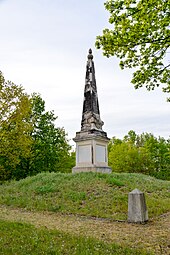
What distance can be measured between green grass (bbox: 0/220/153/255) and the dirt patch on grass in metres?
0.44

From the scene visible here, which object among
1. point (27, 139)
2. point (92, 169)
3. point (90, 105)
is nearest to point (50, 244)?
point (92, 169)

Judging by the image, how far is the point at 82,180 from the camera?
12328 millimetres

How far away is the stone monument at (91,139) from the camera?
47.0 feet

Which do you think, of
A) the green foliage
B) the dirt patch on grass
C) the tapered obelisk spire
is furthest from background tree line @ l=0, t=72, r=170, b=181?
the dirt patch on grass

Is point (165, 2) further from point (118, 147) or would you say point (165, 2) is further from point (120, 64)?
point (118, 147)

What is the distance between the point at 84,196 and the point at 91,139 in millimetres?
4521

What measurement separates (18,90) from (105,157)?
10.3 m

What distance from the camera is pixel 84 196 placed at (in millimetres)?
10383

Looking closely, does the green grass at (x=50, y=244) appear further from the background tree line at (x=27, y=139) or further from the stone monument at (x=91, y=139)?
the background tree line at (x=27, y=139)

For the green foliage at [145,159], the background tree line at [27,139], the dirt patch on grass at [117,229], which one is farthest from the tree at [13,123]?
the green foliage at [145,159]

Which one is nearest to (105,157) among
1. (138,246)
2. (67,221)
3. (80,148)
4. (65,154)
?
(80,148)

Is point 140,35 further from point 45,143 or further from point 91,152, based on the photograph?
point 45,143

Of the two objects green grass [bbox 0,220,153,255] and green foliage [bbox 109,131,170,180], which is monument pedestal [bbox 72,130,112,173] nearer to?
green grass [bbox 0,220,153,255]

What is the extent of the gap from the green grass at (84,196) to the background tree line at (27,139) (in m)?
7.61
